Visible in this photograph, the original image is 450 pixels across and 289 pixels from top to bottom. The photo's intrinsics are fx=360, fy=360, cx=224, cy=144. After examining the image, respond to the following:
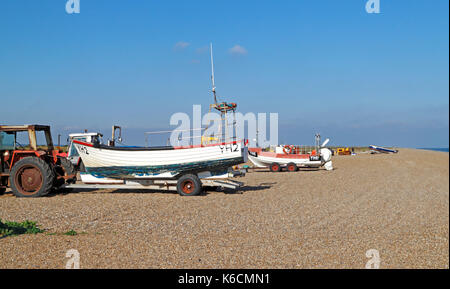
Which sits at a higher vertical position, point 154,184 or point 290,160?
point 154,184

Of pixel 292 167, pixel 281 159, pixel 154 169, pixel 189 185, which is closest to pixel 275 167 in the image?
pixel 281 159

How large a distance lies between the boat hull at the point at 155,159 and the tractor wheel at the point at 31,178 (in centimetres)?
157

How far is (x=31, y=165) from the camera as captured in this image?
42.1ft

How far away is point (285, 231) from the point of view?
25.7 feet

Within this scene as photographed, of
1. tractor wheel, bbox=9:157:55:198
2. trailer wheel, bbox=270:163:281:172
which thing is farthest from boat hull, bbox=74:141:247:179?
trailer wheel, bbox=270:163:281:172

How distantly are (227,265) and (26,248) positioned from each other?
3.53m

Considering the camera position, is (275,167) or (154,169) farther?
(275,167)

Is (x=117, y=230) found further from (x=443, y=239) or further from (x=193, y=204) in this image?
(x=443, y=239)

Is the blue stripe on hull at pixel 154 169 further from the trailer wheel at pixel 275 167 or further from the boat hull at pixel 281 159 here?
the boat hull at pixel 281 159

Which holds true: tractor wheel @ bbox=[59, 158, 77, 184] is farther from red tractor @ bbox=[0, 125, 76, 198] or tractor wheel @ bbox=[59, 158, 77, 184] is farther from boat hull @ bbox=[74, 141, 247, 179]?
boat hull @ bbox=[74, 141, 247, 179]

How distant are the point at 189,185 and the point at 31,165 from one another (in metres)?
5.66

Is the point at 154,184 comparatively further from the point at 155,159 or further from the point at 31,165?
the point at 31,165

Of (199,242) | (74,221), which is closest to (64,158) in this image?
(74,221)

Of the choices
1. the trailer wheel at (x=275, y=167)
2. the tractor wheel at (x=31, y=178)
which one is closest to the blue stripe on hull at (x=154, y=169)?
the tractor wheel at (x=31, y=178)
